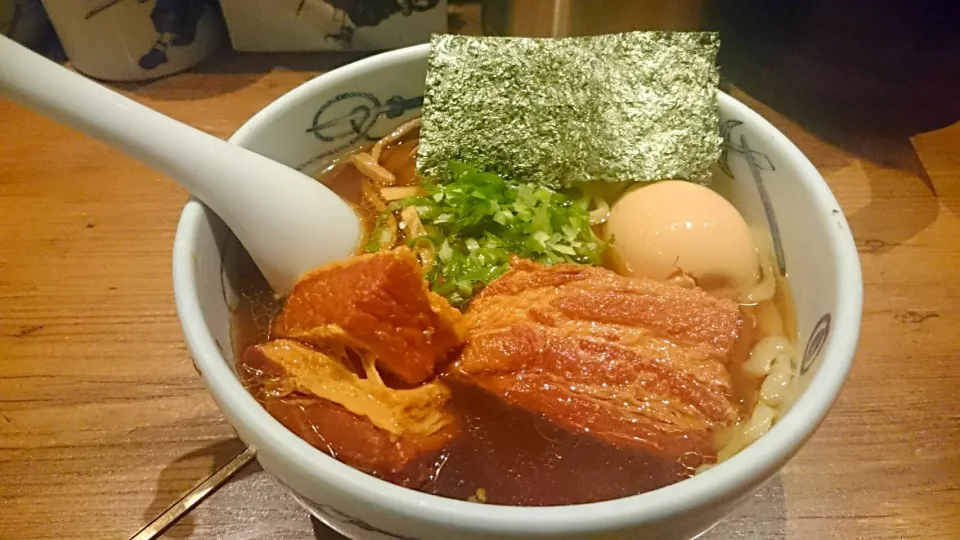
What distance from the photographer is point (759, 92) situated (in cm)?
148

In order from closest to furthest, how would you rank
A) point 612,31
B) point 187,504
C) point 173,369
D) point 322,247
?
1. point 187,504
2. point 322,247
3. point 173,369
4. point 612,31

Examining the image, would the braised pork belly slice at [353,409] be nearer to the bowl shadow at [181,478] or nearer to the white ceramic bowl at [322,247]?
the white ceramic bowl at [322,247]

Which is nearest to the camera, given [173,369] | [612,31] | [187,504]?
[187,504]

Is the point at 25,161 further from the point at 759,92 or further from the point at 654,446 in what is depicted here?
the point at 759,92

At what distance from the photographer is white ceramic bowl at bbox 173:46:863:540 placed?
55 cm

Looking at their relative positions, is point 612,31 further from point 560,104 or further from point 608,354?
point 608,354

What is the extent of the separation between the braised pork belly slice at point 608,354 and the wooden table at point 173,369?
8.4 inches

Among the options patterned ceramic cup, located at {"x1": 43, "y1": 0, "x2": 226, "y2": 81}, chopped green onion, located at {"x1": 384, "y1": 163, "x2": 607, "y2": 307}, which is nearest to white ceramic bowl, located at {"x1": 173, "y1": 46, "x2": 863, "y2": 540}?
chopped green onion, located at {"x1": 384, "y1": 163, "x2": 607, "y2": 307}

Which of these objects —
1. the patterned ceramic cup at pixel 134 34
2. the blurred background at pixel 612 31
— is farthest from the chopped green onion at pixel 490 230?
the patterned ceramic cup at pixel 134 34

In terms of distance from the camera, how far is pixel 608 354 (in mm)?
806

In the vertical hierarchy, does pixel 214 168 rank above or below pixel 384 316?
above

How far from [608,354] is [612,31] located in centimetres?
84

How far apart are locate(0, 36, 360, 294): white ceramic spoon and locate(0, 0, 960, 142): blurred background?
0.74m

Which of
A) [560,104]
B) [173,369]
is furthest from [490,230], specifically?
[173,369]
